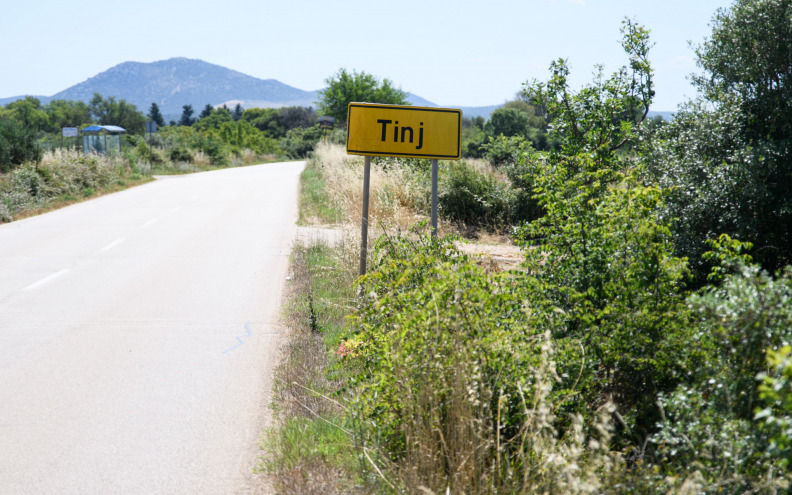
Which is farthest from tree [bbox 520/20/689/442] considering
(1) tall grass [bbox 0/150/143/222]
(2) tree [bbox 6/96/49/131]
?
(2) tree [bbox 6/96/49/131]

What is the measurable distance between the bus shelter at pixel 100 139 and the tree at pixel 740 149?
32083mm

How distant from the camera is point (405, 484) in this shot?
9.64ft

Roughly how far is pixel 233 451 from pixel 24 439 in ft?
4.59

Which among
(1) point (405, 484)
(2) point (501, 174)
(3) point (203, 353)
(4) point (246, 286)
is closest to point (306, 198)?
(2) point (501, 174)

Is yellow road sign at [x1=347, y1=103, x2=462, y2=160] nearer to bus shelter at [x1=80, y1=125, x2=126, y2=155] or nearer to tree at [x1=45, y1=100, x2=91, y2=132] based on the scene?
bus shelter at [x1=80, y1=125, x2=126, y2=155]

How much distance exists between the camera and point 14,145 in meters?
23.0

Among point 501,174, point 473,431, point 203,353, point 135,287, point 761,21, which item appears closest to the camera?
point 473,431

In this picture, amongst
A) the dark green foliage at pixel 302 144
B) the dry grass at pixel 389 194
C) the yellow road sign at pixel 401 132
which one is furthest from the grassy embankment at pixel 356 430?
the dark green foliage at pixel 302 144

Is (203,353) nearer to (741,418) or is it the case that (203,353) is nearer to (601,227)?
(601,227)

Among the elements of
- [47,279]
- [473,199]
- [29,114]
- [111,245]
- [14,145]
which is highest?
[29,114]

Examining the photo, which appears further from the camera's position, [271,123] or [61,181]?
[271,123]

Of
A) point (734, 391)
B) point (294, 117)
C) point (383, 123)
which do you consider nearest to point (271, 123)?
point (294, 117)

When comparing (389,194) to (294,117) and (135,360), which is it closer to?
(135,360)

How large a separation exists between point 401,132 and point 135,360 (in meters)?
3.59
